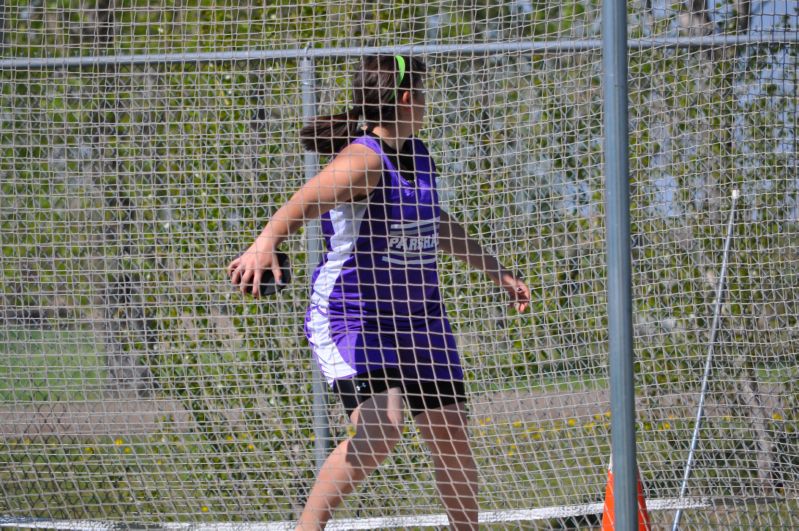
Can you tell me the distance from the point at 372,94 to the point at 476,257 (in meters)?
0.70

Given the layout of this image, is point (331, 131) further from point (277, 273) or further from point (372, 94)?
point (277, 273)

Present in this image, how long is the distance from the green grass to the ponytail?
146 cm

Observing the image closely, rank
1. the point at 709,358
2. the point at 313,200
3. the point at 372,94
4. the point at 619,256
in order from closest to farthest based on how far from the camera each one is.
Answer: the point at 619,256 → the point at 313,200 → the point at 372,94 → the point at 709,358

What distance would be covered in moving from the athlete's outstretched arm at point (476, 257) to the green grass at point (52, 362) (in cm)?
169

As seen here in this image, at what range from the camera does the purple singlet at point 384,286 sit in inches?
120

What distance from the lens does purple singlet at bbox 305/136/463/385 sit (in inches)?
120

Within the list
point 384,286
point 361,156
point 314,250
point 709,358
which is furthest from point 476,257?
point 709,358

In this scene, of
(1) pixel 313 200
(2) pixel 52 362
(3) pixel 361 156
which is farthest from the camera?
(2) pixel 52 362

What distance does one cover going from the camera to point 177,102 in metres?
4.36

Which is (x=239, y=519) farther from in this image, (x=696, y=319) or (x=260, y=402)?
(x=696, y=319)

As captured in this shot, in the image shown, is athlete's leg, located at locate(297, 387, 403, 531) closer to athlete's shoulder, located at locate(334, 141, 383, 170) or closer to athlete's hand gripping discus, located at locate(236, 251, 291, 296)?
athlete's hand gripping discus, located at locate(236, 251, 291, 296)

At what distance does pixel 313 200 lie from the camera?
2777mm

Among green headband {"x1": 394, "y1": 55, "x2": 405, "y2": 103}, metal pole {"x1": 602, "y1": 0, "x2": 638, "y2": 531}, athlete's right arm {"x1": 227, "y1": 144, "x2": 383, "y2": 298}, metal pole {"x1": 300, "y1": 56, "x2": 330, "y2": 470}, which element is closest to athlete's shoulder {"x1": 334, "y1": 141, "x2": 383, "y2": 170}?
athlete's right arm {"x1": 227, "y1": 144, "x2": 383, "y2": 298}

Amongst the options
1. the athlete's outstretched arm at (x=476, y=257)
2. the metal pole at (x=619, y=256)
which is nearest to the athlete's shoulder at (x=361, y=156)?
the athlete's outstretched arm at (x=476, y=257)
